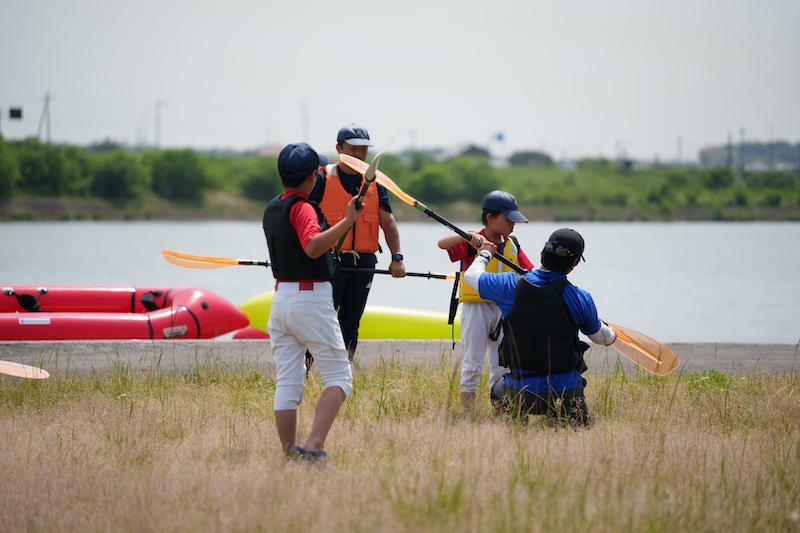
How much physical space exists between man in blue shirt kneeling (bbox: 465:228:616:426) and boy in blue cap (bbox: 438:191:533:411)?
0.84 feet

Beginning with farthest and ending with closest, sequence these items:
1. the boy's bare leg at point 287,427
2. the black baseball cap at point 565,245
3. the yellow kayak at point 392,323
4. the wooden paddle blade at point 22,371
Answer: the yellow kayak at point 392,323
the wooden paddle blade at point 22,371
the black baseball cap at point 565,245
the boy's bare leg at point 287,427

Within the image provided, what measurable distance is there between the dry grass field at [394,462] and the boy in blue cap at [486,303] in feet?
0.73

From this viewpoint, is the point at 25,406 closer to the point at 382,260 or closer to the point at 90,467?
the point at 90,467

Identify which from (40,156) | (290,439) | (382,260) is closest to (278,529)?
(290,439)

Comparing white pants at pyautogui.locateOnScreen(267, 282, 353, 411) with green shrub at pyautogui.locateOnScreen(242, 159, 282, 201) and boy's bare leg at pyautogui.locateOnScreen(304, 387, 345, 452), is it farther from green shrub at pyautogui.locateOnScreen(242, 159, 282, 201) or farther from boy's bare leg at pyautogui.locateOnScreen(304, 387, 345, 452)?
green shrub at pyautogui.locateOnScreen(242, 159, 282, 201)

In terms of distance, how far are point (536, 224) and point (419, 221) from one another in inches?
311

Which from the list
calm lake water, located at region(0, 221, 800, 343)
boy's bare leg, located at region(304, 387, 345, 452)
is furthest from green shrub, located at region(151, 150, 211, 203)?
boy's bare leg, located at region(304, 387, 345, 452)

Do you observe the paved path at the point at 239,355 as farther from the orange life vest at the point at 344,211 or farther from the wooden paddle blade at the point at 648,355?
the orange life vest at the point at 344,211

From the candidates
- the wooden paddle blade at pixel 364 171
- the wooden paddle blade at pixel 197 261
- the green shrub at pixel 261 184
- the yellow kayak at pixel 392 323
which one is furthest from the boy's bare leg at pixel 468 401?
the green shrub at pixel 261 184

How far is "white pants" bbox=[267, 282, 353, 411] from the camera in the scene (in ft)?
17.0

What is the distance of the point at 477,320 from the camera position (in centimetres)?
657

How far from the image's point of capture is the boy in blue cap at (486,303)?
21.3 ft

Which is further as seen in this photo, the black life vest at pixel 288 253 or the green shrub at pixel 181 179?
the green shrub at pixel 181 179

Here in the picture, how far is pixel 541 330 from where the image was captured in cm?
612
